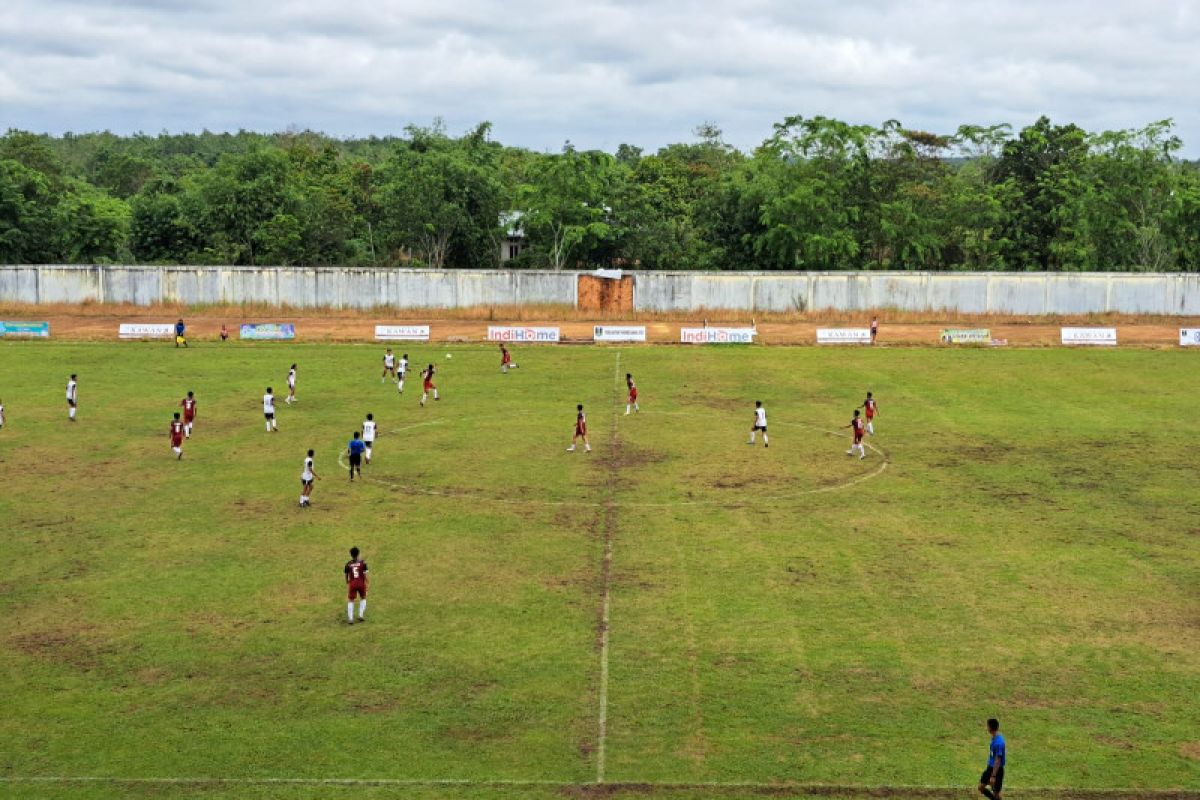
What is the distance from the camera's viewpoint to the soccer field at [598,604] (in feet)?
71.1

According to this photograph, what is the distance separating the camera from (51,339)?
8138cm

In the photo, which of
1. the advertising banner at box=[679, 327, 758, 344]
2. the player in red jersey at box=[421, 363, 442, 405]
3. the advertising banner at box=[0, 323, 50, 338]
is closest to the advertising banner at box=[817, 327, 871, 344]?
the advertising banner at box=[679, 327, 758, 344]

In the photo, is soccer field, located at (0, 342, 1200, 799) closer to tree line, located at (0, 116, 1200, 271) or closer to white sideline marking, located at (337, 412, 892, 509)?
white sideline marking, located at (337, 412, 892, 509)

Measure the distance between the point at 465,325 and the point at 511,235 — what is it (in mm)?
33906

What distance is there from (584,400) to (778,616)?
31.1 m

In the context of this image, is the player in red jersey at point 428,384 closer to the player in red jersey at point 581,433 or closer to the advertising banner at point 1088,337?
the player in red jersey at point 581,433

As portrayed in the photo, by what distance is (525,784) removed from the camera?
20.7 meters

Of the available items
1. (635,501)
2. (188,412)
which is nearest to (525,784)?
(635,501)

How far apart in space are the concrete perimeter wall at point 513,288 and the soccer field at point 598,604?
3682cm

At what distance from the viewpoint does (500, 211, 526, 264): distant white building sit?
11419 centimetres

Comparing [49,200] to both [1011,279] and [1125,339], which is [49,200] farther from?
[1125,339]

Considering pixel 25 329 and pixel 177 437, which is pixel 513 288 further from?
Result: pixel 177 437

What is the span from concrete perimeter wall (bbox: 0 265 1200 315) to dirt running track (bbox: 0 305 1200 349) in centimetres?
118

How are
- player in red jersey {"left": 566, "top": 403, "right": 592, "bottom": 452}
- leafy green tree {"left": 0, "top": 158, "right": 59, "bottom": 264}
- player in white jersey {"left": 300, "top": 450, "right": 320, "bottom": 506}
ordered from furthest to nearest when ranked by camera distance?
leafy green tree {"left": 0, "top": 158, "right": 59, "bottom": 264}
player in red jersey {"left": 566, "top": 403, "right": 592, "bottom": 452}
player in white jersey {"left": 300, "top": 450, "right": 320, "bottom": 506}
